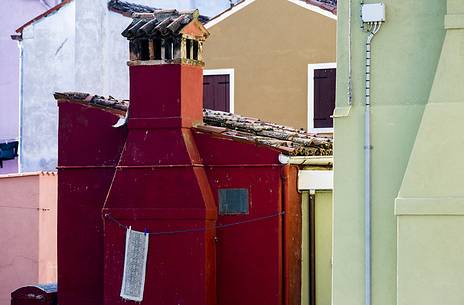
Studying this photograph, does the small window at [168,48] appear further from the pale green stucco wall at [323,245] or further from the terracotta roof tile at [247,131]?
the pale green stucco wall at [323,245]

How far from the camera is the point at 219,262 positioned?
1950 centimetres

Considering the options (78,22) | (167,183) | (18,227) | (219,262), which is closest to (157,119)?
(167,183)

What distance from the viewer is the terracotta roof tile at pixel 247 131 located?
1952 cm

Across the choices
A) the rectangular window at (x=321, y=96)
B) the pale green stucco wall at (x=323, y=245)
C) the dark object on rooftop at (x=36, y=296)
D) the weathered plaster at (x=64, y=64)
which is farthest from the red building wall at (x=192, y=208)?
the weathered plaster at (x=64, y=64)

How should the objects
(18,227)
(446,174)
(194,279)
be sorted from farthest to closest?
1. (18,227)
2. (194,279)
3. (446,174)

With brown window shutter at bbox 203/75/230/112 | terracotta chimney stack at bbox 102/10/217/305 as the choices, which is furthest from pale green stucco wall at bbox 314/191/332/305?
brown window shutter at bbox 203/75/230/112

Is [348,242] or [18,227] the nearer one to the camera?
Result: [348,242]

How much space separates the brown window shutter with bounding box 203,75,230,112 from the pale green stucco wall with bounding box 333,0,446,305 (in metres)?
14.9

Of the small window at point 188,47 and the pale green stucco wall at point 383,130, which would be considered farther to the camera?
the small window at point 188,47

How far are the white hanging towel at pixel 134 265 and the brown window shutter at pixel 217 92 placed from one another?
1034 cm

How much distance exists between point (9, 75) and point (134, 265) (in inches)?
734

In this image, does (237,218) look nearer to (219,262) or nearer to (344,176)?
(219,262)

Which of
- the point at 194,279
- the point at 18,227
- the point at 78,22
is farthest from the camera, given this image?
the point at 78,22

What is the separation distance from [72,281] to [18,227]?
7963mm
